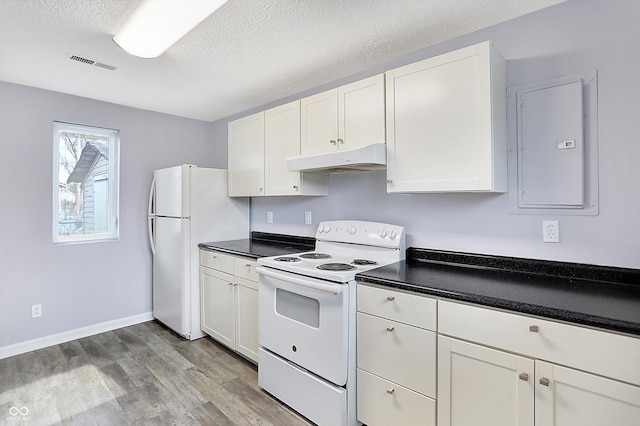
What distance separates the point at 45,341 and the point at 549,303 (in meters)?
3.86

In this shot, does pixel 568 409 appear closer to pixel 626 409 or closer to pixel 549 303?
pixel 626 409

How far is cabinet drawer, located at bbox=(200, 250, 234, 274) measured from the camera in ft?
9.16

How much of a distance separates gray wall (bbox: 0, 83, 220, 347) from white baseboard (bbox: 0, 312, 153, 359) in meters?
0.04

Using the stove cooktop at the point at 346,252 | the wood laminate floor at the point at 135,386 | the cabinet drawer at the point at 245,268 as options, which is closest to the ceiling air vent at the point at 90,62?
the cabinet drawer at the point at 245,268

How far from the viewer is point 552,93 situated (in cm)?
172

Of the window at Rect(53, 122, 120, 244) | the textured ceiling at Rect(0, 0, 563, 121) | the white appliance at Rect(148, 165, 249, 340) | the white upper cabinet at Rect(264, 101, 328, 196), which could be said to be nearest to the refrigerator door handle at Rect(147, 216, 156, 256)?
the white appliance at Rect(148, 165, 249, 340)

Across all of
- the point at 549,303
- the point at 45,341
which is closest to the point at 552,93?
the point at 549,303

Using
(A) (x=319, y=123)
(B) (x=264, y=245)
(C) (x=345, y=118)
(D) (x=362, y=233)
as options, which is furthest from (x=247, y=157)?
(D) (x=362, y=233)

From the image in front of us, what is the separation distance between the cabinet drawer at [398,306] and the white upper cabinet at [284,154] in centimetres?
112

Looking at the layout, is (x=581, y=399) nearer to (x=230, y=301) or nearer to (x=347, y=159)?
(x=347, y=159)

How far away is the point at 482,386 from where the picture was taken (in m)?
1.40

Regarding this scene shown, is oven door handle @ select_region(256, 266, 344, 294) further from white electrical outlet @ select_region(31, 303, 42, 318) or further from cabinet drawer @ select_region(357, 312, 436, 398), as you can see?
white electrical outlet @ select_region(31, 303, 42, 318)

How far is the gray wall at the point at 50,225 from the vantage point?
2.81 metres

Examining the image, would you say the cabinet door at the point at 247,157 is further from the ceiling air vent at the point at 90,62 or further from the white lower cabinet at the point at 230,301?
the ceiling air vent at the point at 90,62
